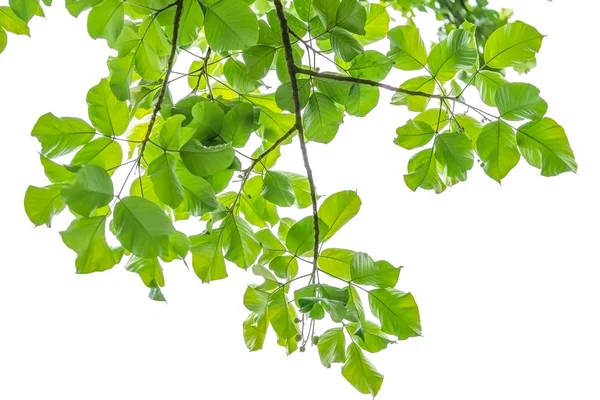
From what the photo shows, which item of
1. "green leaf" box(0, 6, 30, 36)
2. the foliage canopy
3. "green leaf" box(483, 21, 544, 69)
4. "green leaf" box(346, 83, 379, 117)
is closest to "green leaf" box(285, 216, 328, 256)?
the foliage canopy

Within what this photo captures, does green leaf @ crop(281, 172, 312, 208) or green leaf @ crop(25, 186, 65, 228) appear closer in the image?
green leaf @ crop(25, 186, 65, 228)

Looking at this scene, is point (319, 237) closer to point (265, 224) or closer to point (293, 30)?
point (265, 224)

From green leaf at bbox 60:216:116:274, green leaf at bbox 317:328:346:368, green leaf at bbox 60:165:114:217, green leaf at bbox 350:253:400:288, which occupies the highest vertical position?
green leaf at bbox 350:253:400:288

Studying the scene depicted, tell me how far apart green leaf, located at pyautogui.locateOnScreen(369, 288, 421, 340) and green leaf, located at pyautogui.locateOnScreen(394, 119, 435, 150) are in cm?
13

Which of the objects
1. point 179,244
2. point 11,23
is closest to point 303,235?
point 179,244

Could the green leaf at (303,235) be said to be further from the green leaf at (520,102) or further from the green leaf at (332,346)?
the green leaf at (520,102)

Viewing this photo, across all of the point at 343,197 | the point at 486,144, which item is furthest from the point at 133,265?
the point at 486,144

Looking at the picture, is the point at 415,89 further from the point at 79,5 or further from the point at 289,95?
the point at 79,5

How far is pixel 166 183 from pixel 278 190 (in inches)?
5.8

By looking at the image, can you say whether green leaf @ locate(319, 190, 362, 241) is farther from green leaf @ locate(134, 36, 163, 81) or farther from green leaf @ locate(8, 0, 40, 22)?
green leaf @ locate(8, 0, 40, 22)

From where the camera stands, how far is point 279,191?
0.57m

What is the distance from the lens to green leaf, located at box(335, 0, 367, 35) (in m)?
0.51

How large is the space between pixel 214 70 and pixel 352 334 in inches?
12.8

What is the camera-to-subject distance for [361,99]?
56cm
